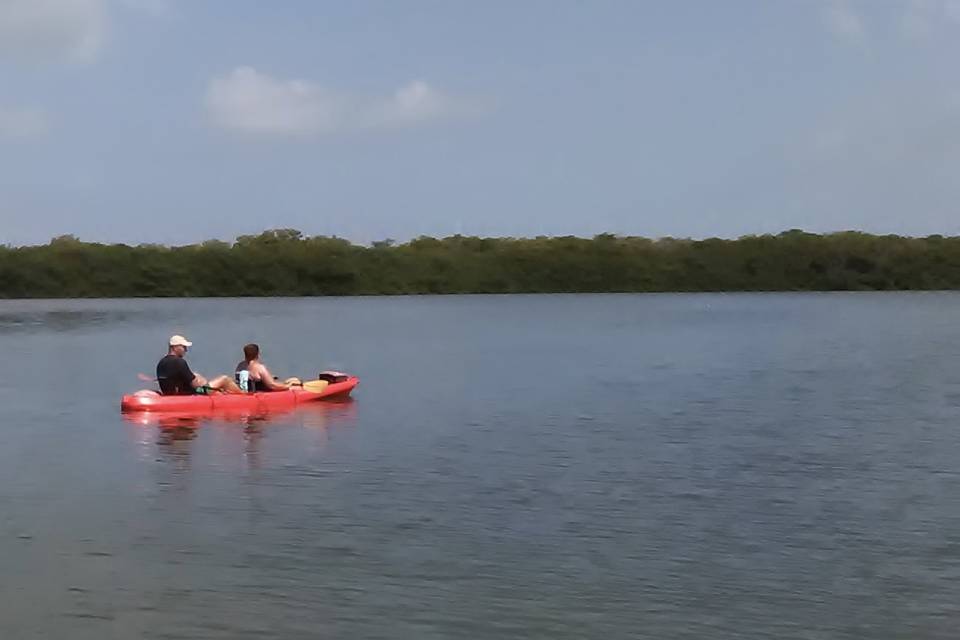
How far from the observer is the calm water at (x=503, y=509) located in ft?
37.3

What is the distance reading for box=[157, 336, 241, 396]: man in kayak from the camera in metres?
24.2

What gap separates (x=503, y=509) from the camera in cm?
1557

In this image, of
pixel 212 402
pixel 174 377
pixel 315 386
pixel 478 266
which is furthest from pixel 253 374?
pixel 478 266

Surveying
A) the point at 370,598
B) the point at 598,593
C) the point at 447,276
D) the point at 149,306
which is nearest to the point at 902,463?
the point at 598,593

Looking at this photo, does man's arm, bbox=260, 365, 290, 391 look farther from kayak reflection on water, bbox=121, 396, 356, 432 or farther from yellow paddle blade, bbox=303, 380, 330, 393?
yellow paddle blade, bbox=303, 380, 330, 393

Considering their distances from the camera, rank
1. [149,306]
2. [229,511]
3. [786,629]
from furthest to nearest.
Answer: [149,306] → [229,511] → [786,629]

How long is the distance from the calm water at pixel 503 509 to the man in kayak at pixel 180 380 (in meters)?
1.01

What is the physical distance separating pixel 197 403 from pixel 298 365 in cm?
1513

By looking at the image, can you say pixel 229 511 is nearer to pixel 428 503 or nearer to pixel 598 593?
pixel 428 503

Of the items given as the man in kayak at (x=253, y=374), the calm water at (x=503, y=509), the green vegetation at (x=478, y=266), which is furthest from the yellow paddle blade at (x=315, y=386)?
the green vegetation at (x=478, y=266)

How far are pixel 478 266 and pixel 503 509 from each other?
286 feet

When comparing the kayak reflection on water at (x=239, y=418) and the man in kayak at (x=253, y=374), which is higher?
the man in kayak at (x=253, y=374)

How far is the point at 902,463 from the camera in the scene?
61.8 feet

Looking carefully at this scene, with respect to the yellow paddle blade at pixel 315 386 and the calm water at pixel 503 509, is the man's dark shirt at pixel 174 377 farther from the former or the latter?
the yellow paddle blade at pixel 315 386
